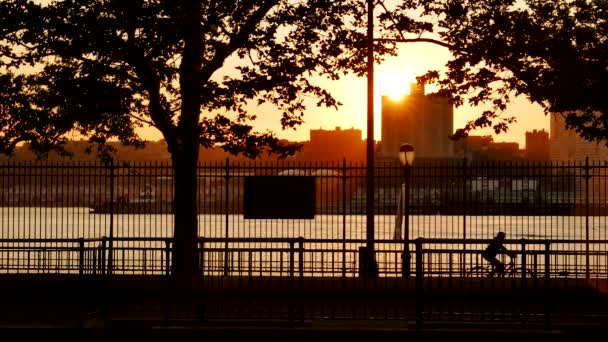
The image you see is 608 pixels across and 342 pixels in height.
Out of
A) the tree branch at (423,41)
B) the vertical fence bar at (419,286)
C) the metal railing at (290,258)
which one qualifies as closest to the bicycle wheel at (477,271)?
the metal railing at (290,258)

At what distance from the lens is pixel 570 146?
Answer: 446ft

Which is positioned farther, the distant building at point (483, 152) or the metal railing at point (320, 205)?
the distant building at point (483, 152)

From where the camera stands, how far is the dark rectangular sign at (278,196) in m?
18.9

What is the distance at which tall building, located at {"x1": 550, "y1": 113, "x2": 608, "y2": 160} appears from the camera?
400ft

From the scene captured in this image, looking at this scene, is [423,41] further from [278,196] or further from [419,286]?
[419,286]

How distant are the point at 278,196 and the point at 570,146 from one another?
4827 inches

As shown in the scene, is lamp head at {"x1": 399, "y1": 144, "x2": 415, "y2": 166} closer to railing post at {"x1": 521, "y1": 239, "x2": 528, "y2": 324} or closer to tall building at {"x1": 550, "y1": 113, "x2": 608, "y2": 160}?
railing post at {"x1": 521, "y1": 239, "x2": 528, "y2": 324}

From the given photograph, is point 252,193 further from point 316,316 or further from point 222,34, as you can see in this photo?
point 316,316

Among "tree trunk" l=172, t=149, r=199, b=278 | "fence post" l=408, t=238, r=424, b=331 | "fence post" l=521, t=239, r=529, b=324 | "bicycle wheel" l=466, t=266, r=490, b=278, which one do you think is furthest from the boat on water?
"fence post" l=521, t=239, r=529, b=324

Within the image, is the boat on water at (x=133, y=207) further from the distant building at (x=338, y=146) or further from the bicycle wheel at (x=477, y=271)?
the distant building at (x=338, y=146)

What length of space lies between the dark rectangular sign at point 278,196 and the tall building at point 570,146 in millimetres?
98070

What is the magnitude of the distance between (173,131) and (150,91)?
0.92 m

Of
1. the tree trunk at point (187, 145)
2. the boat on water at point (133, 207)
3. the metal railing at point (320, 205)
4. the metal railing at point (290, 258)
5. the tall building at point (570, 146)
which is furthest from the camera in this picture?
the tall building at point (570, 146)

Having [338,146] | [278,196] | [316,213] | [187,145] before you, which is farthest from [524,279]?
[338,146]
